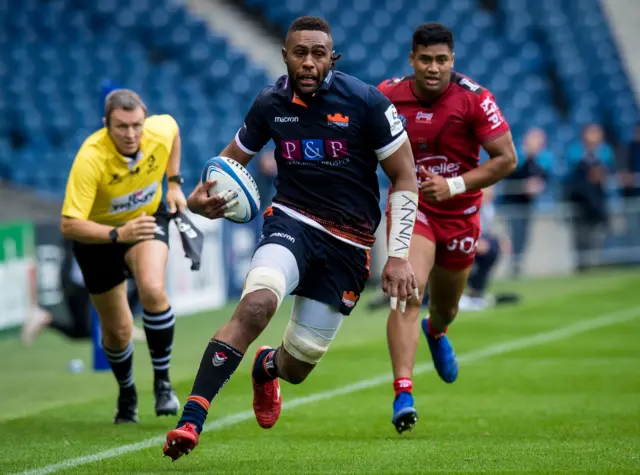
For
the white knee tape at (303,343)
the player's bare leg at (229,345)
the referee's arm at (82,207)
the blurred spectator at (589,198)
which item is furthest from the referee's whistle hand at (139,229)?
the blurred spectator at (589,198)

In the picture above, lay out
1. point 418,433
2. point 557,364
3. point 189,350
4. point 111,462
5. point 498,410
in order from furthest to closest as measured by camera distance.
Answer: point 189,350 < point 557,364 < point 498,410 < point 418,433 < point 111,462

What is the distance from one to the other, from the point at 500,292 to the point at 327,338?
1226 cm

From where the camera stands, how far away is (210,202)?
639 centimetres

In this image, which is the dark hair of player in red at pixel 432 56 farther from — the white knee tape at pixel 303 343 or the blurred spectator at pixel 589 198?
the blurred spectator at pixel 589 198

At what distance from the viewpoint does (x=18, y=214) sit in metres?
17.4

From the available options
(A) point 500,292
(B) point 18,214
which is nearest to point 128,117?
(B) point 18,214

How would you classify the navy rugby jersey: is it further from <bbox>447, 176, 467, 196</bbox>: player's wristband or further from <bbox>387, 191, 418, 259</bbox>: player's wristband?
<bbox>447, 176, 467, 196</bbox>: player's wristband

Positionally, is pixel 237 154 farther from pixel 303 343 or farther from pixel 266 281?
pixel 303 343

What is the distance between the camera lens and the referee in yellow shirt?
799 centimetres

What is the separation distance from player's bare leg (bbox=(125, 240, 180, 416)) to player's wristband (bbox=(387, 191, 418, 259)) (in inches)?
79.0

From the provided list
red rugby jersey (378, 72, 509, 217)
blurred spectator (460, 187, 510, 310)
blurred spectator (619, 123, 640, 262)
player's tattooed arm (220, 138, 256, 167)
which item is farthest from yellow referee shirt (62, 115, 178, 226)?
blurred spectator (619, 123, 640, 262)

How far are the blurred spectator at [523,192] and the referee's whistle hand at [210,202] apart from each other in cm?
1384

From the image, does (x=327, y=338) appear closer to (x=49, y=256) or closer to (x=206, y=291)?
(x=49, y=256)

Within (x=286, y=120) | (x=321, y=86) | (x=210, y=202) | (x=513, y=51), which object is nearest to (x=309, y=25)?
(x=321, y=86)
